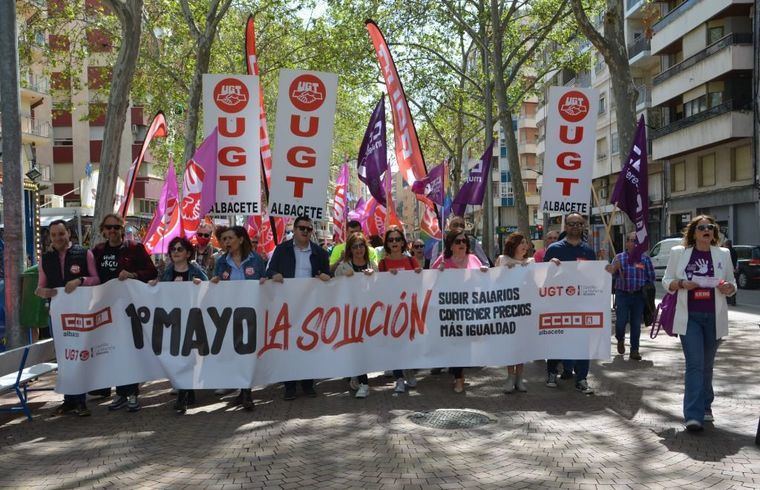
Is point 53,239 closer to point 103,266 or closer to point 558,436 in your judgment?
point 103,266

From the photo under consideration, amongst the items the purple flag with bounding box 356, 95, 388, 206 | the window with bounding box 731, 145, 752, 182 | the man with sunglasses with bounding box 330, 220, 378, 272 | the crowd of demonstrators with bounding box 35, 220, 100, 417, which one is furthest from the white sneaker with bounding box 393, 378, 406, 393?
the window with bounding box 731, 145, 752, 182

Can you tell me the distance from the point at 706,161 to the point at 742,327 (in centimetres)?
2370

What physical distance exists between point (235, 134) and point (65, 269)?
270cm

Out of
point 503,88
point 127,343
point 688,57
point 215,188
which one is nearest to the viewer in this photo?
point 127,343

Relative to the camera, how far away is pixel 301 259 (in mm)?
7879

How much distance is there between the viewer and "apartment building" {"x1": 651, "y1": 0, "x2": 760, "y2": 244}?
101ft

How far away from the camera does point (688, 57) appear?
3450cm

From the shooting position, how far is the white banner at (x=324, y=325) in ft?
23.8

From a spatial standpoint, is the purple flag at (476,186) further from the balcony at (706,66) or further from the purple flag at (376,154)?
the balcony at (706,66)

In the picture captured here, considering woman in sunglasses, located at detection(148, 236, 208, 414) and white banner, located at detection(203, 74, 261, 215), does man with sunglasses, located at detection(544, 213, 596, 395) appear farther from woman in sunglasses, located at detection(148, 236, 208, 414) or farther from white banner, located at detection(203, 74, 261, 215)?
woman in sunglasses, located at detection(148, 236, 208, 414)

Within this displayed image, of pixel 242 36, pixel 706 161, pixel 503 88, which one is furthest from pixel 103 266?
pixel 706 161

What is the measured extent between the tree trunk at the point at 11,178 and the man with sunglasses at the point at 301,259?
313 centimetres

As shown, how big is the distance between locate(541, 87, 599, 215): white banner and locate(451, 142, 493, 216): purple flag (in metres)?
3.26

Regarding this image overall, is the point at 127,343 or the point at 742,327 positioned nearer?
the point at 127,343
